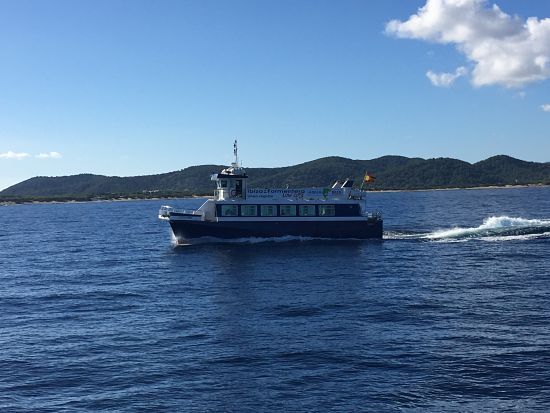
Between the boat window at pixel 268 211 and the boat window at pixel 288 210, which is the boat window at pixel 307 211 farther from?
Answer: the boat window at pixel 268 211

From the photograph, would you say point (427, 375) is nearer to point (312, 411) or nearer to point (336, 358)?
point (336, 358)

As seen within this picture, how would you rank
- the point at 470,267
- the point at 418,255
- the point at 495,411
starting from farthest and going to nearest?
the point at 418,255
the point at 470,267
the point at 495,411

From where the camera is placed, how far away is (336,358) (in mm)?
25484

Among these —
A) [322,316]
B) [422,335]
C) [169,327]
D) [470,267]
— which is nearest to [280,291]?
[322,316]

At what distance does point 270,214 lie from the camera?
66750mm

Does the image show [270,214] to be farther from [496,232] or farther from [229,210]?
[496,232]

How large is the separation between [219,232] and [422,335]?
38.9 metres

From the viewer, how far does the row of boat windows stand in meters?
65.5

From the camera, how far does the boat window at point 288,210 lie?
6662 centimetres

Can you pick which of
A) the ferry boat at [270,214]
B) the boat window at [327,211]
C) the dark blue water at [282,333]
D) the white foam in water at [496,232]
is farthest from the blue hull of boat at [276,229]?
the white foam in water at [496,232]

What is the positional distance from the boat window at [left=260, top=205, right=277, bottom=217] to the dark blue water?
967 cm

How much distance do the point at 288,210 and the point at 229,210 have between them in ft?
21.7

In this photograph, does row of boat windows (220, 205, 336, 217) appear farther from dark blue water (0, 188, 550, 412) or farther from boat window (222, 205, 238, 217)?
dark blue water (0, 188, 550, 412)

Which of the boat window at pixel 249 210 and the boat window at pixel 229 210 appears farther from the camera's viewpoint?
the boat window at pixel 249 210
